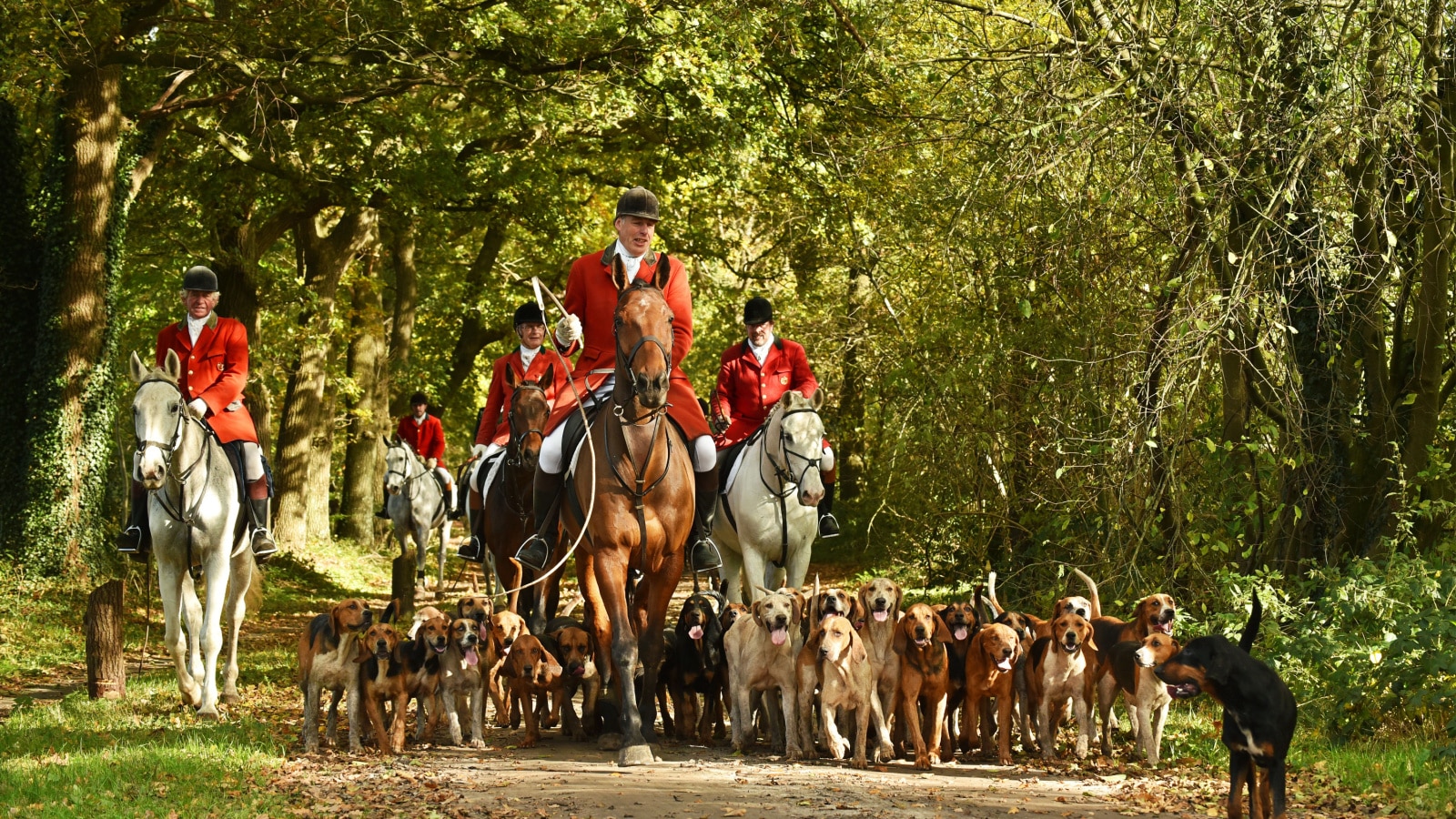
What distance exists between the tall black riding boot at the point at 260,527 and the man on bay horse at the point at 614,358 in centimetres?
264

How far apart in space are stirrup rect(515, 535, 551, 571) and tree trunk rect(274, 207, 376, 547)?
16.0 m

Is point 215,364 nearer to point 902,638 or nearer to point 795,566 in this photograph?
point 795,566

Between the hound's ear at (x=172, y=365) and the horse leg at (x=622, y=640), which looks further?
the hound's ear at (x=172, y=365)

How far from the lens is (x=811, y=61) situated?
63.4 feet

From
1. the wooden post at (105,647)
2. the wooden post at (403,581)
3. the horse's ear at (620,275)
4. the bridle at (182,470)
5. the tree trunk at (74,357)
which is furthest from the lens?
the wooden post at (403,581)

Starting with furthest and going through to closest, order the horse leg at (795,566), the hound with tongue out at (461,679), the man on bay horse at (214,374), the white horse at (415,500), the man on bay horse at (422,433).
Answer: the man on bay horse at (422,433) < the white horse at (415,500) < the horse leg at (795,566) < the man on bay horse at (214,374) < the hound with tongue out at (461,679)

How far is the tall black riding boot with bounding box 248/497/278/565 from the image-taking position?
11297 millimetres

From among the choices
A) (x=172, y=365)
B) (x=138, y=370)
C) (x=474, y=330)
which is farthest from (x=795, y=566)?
(x=474, y=330)

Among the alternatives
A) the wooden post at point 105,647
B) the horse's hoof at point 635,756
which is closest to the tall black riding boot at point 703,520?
the horse's hoof at point 635,756

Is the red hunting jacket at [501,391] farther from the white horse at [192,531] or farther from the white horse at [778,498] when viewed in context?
the white horse at [192,531]

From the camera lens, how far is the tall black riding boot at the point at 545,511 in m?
9.49

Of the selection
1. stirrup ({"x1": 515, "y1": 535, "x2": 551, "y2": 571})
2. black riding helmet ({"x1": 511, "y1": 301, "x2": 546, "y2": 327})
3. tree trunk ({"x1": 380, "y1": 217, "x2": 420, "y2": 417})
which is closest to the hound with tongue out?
stirrup ({"x1": 515, "y1": 535, "x2": 551, "y2": 571})

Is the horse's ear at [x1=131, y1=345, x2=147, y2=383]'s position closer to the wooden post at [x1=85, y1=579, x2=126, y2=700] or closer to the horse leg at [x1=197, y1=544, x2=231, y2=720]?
the horse leg at [x1=197, y1=544, x2=231, y2=720]

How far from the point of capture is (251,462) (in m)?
11.3
